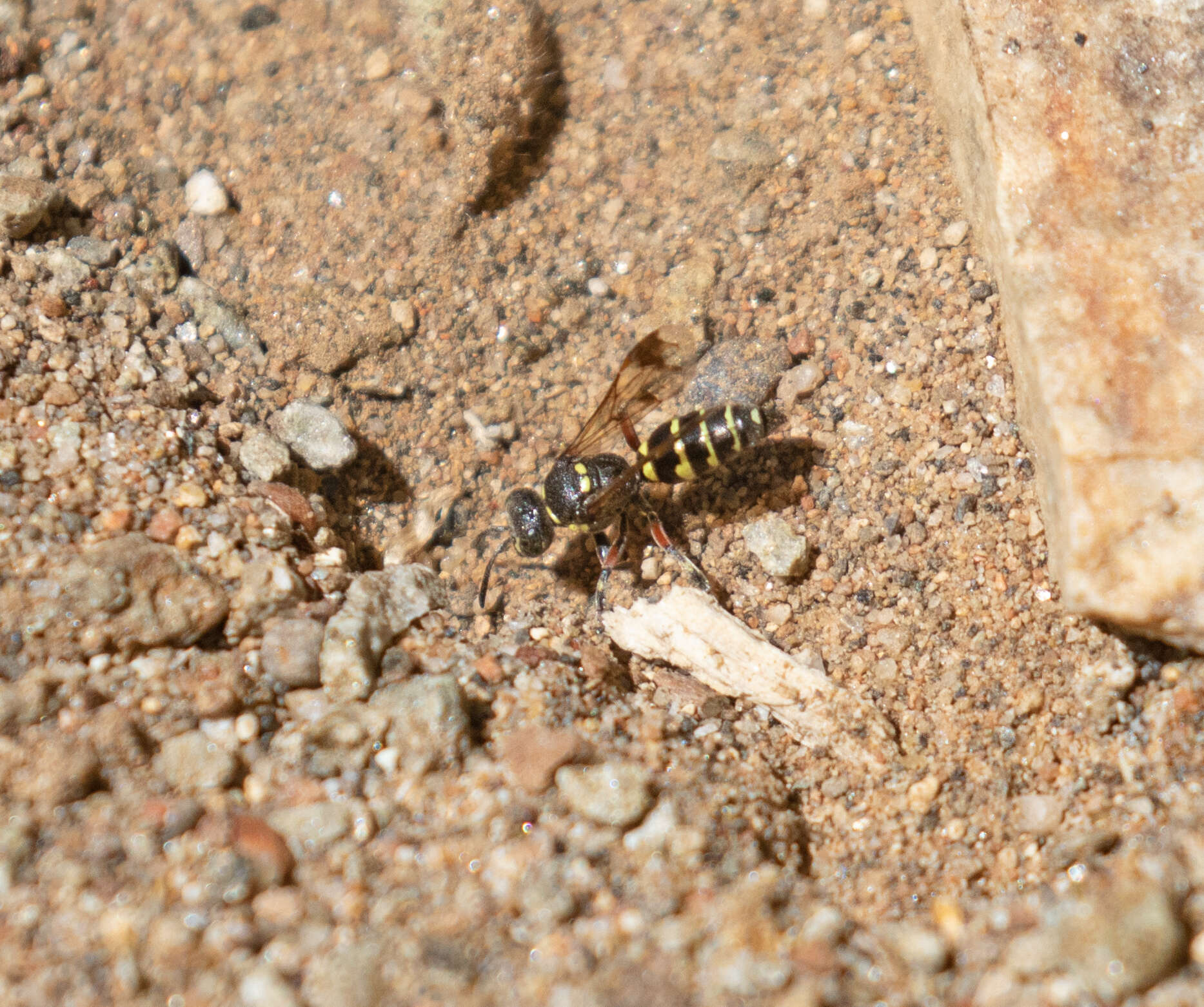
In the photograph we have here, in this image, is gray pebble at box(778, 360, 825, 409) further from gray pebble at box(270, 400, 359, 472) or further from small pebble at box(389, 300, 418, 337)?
gray pebble at box(270, 400, 359, 472)

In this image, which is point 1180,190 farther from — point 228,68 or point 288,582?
point 228,68

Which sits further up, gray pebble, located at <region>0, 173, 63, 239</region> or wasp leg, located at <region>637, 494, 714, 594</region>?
gray pebble, located at <region>0, 173, 63, 239</region>

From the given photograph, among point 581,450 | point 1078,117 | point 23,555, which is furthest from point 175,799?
point 1078,117

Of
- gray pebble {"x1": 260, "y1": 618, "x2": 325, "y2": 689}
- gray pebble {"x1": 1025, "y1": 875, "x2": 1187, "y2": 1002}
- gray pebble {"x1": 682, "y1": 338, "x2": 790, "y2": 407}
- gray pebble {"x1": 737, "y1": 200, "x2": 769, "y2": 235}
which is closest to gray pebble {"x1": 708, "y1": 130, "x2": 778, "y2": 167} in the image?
gray pebble {"x1": 737, "y1": 200, "x2": 769, "y2": 235}

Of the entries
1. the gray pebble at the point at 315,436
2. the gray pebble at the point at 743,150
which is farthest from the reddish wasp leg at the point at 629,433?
the gray pebble at the point at 743,150

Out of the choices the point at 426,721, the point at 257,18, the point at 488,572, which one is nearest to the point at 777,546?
the point at 488,572
